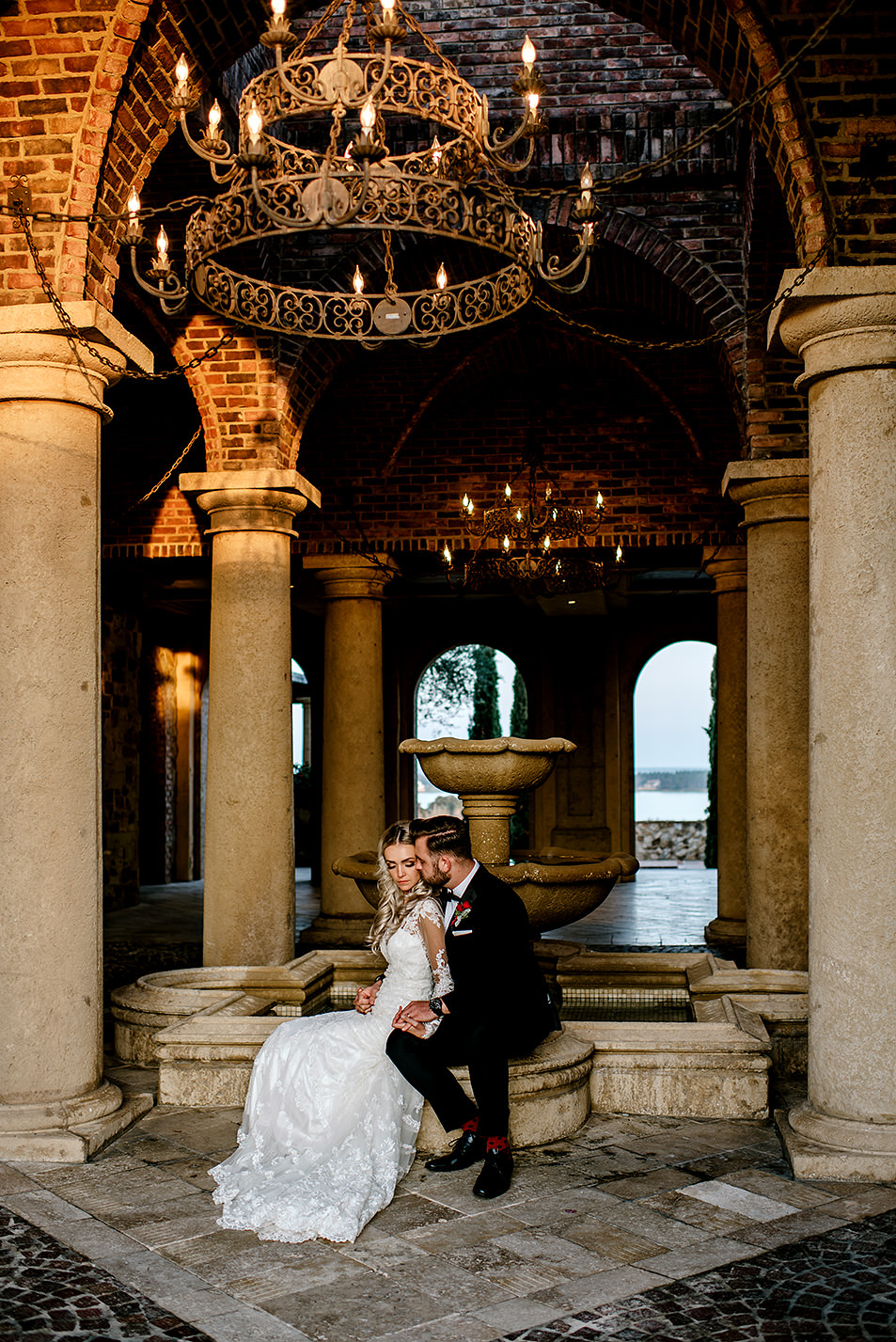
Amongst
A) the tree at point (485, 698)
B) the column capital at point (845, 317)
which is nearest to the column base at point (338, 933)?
the column capital at point (845, 317)

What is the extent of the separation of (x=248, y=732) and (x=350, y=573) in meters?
3.75

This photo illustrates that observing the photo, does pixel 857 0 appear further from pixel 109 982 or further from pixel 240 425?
pixel 109 982

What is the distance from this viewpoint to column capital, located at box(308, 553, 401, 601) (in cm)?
1179

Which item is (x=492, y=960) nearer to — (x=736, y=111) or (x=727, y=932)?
(x=736, y=111)

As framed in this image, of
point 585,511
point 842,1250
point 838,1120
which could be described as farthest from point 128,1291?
point 585,511

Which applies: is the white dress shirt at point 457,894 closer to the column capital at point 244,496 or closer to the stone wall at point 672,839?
the column capital at point 244,496

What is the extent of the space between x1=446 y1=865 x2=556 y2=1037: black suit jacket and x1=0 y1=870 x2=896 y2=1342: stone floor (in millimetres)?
614

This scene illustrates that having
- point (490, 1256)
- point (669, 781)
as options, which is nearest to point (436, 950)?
point (490, 1256)

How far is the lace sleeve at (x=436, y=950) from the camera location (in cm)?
484

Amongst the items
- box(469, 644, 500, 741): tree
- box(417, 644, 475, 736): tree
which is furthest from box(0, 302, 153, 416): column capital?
box(417, 644, 475, 736): tree

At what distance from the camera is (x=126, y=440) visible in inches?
464

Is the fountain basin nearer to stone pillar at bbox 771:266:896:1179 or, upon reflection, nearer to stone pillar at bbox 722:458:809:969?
stone pillar at bbox 722:458:809:969

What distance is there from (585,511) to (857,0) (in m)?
6.85

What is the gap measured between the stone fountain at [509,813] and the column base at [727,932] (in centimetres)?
402
